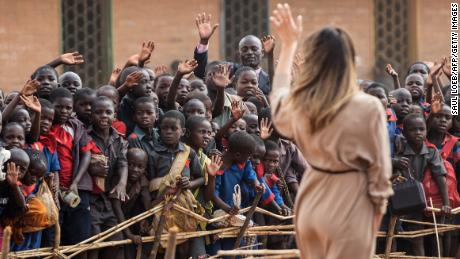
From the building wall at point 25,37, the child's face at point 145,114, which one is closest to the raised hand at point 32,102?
the child's face at point 145,114

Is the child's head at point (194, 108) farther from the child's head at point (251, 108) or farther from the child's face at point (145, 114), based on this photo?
the child's head at point (251, 108)

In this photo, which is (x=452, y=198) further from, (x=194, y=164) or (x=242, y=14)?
(x=242, y=14)

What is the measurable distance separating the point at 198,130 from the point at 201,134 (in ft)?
0.13

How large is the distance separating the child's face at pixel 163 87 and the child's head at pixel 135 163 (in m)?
1.38

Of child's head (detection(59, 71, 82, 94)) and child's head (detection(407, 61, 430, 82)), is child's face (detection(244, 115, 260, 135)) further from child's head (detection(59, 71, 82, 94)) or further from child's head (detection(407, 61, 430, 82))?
child's head (detection(407, 61, 430, 82))

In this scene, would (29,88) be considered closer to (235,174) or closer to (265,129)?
(235,174)

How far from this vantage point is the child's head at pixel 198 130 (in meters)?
13.2

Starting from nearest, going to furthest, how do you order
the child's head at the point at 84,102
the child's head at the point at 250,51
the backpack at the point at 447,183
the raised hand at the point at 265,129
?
the child's head at the point at 84,102
the raised hand at the point at 265,129
the backpack at the point at 447,183
the child's head at the point at 250,51

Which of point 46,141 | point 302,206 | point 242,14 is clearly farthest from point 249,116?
point 242,14

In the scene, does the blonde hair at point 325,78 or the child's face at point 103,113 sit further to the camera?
the child's face at point 103,113

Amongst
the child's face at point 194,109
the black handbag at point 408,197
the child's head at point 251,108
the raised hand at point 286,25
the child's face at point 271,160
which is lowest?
the child's face at point 271,160

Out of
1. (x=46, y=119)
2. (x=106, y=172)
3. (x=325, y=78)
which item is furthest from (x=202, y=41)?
(x=325, y=78)

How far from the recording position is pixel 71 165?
12.6m

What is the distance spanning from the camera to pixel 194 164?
13.1m
